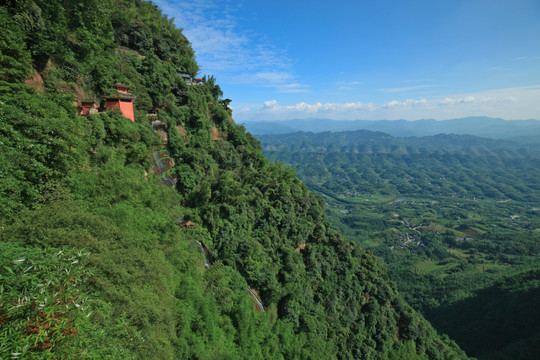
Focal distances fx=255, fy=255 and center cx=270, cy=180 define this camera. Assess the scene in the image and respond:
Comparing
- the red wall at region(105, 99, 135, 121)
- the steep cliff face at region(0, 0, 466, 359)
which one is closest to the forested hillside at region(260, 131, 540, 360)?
the steep cliff face at region(0, 0, 466, 359)

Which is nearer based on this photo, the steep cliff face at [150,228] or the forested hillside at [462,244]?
the steep cliff face at [150,228]

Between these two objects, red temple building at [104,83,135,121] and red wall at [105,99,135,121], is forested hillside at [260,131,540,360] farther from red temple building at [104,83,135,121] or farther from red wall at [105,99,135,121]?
red temple building at [104,83,135,121]

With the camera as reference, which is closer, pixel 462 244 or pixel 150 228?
pixel 150 228

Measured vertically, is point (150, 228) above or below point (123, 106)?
below

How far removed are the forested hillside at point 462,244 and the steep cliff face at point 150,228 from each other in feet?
87.7

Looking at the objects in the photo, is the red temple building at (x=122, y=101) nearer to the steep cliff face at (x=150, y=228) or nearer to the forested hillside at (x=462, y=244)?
the steep cliff face at (x=150, y=228)

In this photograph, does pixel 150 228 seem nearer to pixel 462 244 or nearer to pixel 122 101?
pixel 122 101

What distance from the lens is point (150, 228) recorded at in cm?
1330

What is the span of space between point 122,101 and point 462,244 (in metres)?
114

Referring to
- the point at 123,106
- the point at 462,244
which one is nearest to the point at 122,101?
the point at 123,106

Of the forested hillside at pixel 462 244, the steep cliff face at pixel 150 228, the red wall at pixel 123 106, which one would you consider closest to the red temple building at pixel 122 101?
the red wall at pixel 123 106

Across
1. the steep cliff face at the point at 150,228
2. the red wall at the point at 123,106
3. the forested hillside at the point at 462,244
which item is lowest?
the forested hillside at the point at 462,244

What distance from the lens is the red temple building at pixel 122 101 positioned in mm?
17281

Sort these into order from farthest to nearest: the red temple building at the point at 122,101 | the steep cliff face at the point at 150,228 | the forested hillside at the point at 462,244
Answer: the forested hillside at the point at 462,244 → the red temple building at the point at 122,101 → the steep cliff face at the point at 150,228
